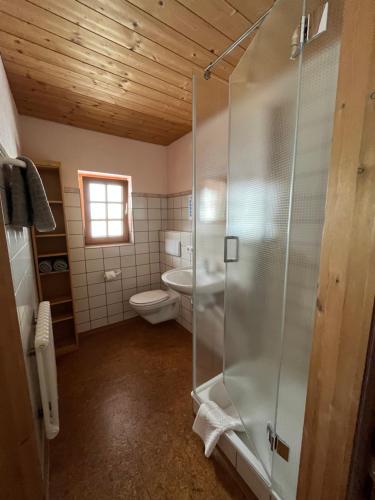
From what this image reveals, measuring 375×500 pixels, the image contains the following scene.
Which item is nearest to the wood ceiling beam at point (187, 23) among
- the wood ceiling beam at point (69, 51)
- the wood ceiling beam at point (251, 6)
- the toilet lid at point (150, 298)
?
the wood ceiling beam at point (251, 6)

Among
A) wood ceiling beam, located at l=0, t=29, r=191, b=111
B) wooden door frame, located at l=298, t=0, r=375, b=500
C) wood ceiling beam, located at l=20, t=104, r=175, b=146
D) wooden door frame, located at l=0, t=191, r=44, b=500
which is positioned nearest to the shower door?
wooden door frame, located at l=298, t=0, r=375, b=500

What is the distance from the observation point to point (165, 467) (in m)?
1.03

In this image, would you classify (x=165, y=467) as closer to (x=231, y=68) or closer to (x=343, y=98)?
(x=343, y=98)

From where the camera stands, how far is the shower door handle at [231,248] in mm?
1078

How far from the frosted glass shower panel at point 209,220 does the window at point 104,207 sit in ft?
4.90

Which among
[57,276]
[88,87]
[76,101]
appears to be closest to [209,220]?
[88,87]

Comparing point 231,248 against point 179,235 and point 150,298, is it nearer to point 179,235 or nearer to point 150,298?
point 179,235

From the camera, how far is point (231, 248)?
3.63 ft

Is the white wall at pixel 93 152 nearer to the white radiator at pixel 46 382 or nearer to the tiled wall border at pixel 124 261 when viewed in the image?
the tiled wall border at pixel 124 261

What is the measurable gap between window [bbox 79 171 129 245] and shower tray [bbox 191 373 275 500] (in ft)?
6.18

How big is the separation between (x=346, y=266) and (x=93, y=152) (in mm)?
2407

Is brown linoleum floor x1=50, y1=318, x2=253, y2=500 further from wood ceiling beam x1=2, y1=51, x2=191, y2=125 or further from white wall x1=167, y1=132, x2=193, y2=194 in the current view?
wood ceiling beam x1=2, y1=51, x2=191, y2=125

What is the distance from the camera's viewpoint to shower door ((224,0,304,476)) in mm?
744

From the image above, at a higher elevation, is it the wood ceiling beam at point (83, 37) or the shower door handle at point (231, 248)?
the wood ceiling beam at point (83, 37)
